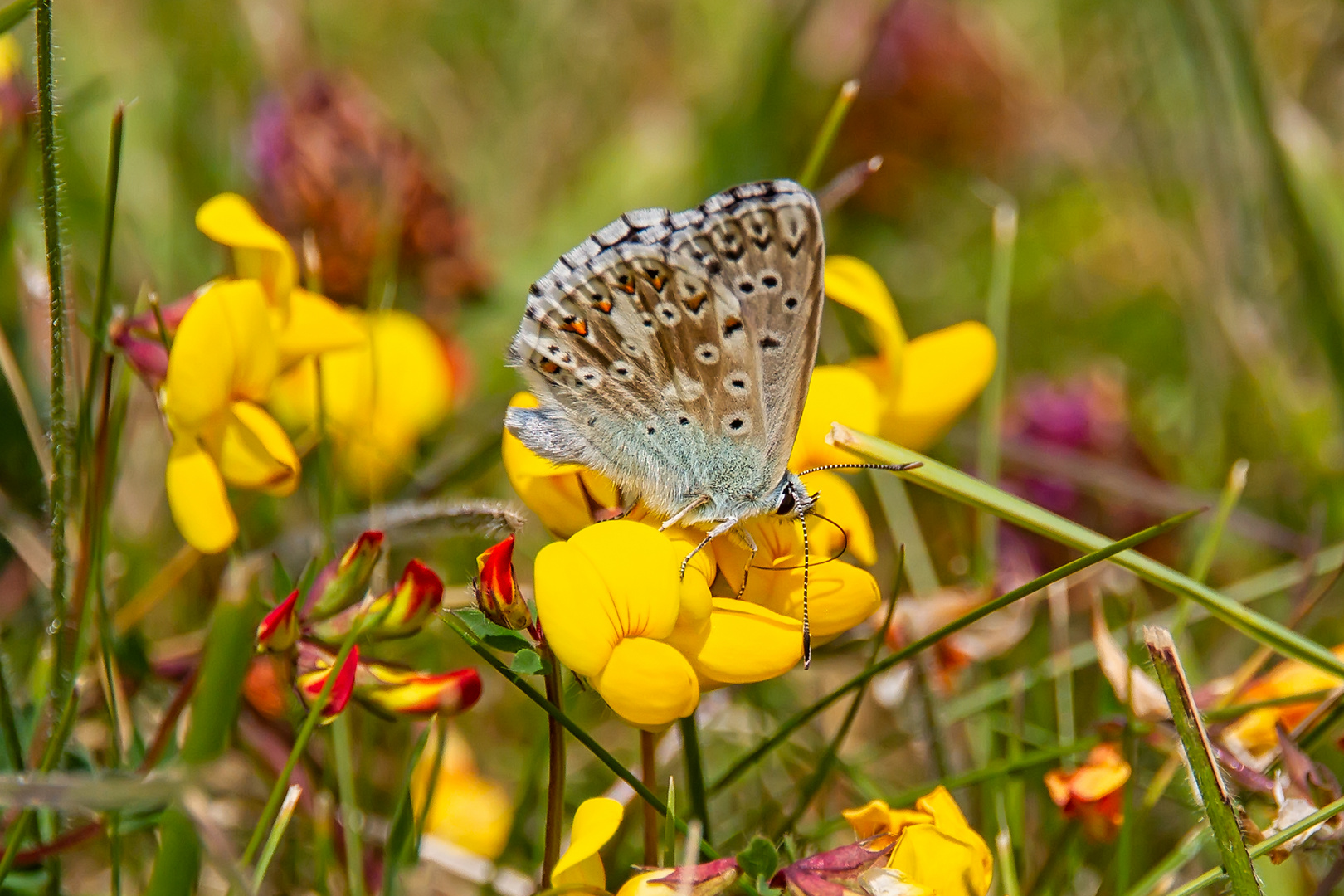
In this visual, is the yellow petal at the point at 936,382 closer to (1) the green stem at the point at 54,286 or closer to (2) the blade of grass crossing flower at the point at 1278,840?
(2) the blade of grass crossing flower at the point at 1278,840

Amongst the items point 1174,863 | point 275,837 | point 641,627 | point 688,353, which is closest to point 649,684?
point 641,627

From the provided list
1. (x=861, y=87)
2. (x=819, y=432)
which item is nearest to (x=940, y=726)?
(x=819, y=432)

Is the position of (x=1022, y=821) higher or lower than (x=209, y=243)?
lower

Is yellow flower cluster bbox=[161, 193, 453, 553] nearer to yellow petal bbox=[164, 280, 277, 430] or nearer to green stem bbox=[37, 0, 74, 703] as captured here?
yellow petal bbox=[164, 280, 277, 430]

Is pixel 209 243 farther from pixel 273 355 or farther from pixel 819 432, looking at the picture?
pixel 819 432

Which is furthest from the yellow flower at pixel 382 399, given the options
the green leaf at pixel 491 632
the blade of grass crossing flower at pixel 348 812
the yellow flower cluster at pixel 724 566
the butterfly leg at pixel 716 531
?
the green leaf at pixel 491 632
